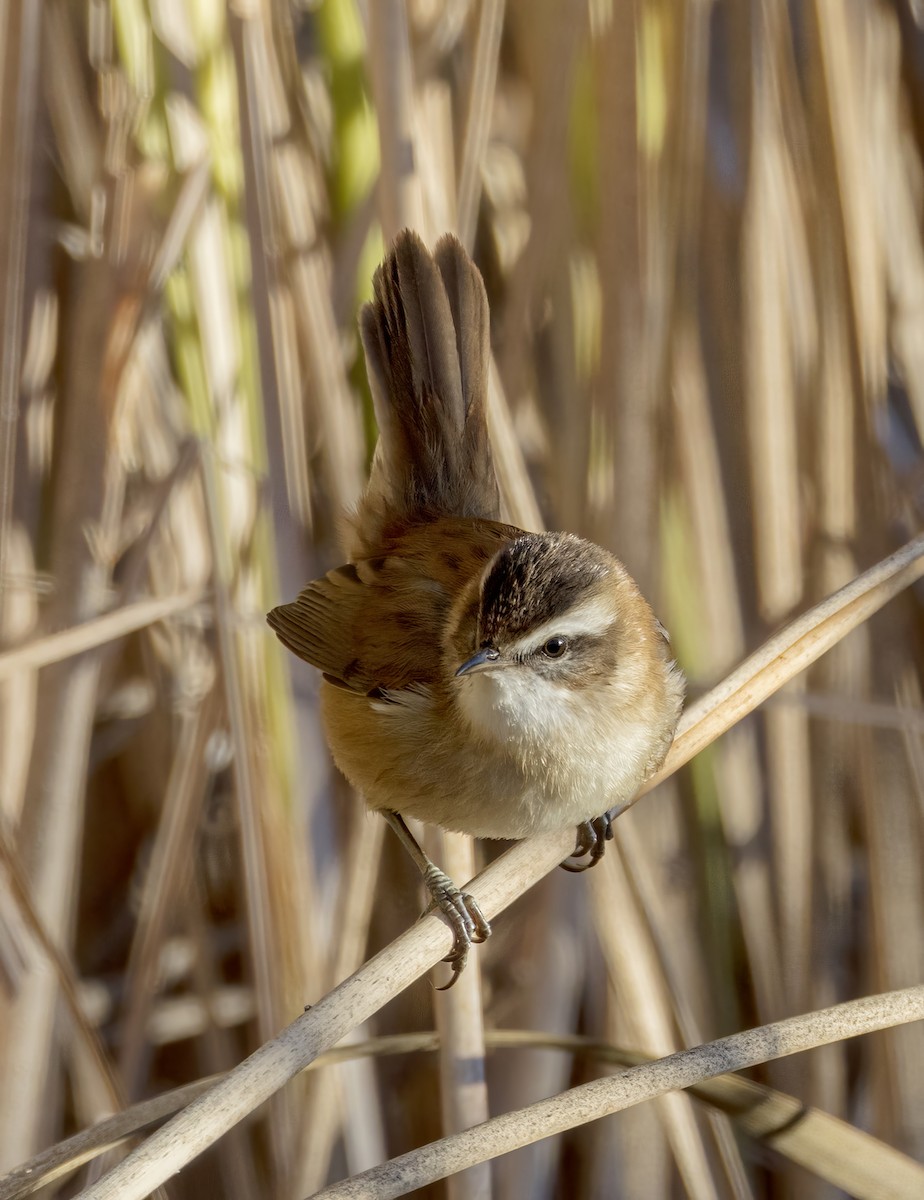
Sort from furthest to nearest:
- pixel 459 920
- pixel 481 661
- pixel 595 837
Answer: pixel 595 837, pixel 459 920, pixel 481 661

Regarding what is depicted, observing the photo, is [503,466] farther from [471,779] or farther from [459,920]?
[459,920]

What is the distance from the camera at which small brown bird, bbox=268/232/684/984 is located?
5.78 ft

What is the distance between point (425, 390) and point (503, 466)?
198 millimetres

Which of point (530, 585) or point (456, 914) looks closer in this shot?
point (530, 585)

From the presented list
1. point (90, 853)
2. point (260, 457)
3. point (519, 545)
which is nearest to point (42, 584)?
point (260, 457)

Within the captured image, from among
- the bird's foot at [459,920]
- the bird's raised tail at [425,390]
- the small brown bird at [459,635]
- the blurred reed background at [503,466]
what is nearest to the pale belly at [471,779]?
the small brown bird at [459,635]

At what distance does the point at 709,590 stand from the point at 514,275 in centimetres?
71

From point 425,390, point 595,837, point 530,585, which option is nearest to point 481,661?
point 530,585

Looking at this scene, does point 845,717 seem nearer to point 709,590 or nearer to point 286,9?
point 709,590

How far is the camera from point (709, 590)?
2264mm

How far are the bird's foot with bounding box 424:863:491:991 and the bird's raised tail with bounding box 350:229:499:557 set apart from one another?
69cm

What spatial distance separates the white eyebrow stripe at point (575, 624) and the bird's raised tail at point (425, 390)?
0.53m

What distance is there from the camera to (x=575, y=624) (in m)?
1.76

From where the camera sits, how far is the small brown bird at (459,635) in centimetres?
176
